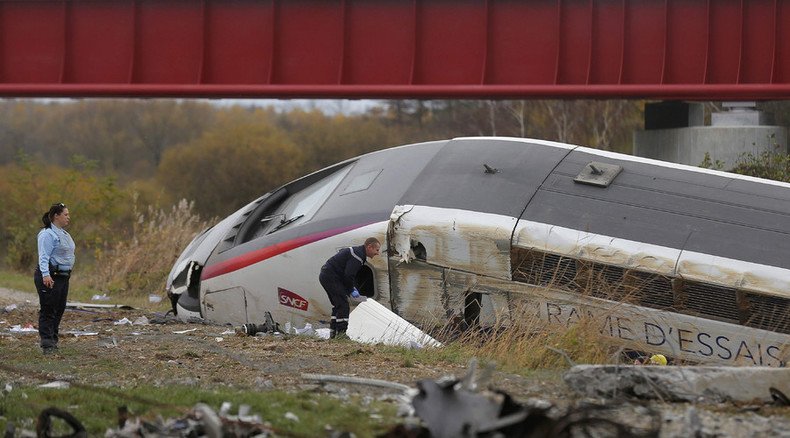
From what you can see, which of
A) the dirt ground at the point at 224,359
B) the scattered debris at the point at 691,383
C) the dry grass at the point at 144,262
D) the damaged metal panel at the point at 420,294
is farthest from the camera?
the dry grass at the point at 144,262

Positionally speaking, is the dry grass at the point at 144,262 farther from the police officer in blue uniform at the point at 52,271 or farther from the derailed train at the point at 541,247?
the police officer in blue uniform at the point at 52,271

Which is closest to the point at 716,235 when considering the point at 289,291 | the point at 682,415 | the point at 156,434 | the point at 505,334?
the point at 505,334

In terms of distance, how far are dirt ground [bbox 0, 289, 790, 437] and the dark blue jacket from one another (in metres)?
0.79

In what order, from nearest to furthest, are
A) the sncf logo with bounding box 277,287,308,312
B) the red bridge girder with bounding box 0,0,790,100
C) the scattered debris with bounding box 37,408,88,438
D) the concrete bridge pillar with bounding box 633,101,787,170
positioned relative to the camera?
1. the scattered debris with bounding box 37,408,88,438
2. the sncf logo with bounding box 277,287,308,312
3. the red bridge girder with bounding box 0,0,790,100
4. the concrete bridge pillar with bounding box 633,101,787,170

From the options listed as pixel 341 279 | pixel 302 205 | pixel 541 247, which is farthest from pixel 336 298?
pixel 541 247

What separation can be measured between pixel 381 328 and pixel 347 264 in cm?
85

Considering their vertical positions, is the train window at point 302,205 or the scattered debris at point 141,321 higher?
the train window at point 302,205

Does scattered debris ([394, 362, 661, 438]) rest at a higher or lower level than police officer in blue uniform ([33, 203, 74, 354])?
higher

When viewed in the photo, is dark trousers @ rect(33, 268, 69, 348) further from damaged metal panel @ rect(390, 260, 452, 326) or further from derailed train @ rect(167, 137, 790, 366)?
damaged metal panel @ rect(390, 260, 452, 326)

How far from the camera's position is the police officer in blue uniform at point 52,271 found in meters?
11.3

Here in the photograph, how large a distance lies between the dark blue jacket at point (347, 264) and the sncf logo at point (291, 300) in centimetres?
87

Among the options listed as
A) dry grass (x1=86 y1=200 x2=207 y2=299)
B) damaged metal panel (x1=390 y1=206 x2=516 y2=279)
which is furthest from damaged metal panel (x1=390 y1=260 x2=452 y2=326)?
dry grass (x1=86 y1=200 x2=207 y2=299)

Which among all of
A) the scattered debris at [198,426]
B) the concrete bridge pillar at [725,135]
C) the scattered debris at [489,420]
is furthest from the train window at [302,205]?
the concrete bridge pillar at [725,135]

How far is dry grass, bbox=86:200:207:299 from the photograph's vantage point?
21.7 metres
